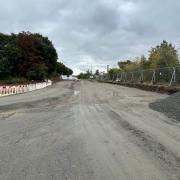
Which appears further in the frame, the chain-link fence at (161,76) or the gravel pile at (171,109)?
the chain-link fence at (161,76)

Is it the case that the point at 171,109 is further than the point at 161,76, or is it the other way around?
the point at 161,76

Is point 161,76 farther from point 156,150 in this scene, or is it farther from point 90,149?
point 90,149

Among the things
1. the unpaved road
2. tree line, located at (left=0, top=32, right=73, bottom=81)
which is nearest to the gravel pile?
the unpaved road

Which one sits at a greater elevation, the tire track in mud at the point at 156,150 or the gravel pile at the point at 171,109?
the tire track in mud at the point at 156,150

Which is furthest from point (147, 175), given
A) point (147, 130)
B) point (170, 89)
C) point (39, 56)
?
point (39, 56)

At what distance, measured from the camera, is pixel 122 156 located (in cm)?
888

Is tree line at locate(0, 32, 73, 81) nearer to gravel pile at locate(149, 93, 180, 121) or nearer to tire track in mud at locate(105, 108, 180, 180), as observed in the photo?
gravel pile at locate(149, 93, 180, 121)

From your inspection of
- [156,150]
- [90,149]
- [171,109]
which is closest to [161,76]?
[171,109]

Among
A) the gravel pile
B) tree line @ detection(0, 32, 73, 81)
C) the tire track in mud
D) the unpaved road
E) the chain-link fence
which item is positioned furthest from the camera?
tree line @ detection(0, 32, 73, 81)

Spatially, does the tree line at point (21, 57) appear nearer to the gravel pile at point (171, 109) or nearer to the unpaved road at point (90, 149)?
the gravel pile at point (171, 109)

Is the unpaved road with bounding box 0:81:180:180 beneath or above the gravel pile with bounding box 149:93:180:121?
above

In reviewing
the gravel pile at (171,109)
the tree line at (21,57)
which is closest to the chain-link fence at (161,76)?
the gravel pile at (171,109)

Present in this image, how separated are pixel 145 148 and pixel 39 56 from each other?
68300 mm

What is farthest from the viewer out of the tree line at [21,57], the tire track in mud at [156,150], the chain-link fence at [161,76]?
the tree line at [21,57]
